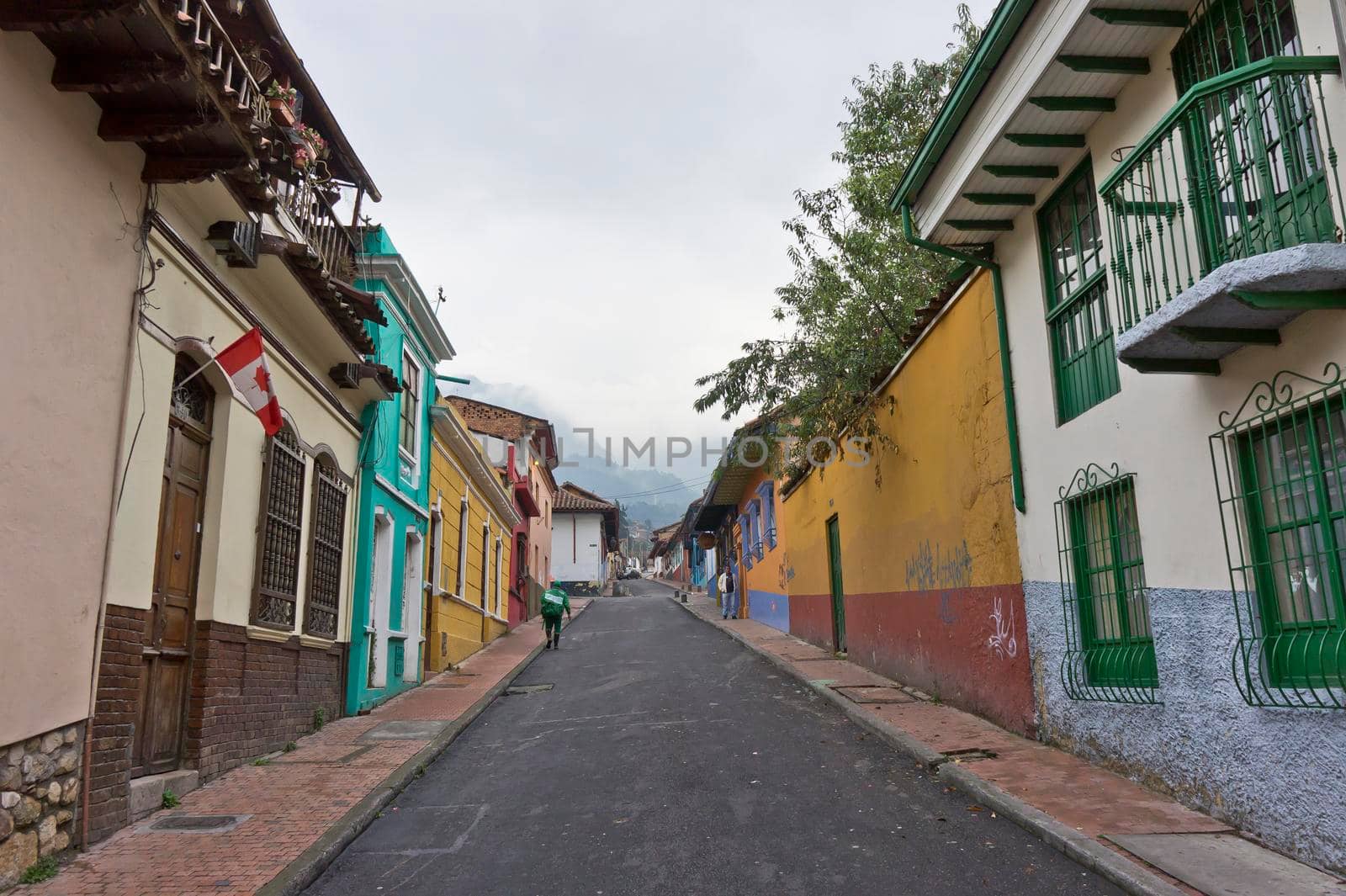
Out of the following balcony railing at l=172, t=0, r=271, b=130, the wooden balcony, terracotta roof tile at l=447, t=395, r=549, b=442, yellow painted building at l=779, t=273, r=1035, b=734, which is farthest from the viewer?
terracotta roof tile at l=447, t=395, r=549, b=442

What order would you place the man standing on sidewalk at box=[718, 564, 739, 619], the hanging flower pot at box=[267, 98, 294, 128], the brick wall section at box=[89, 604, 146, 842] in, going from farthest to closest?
the man standing on sidewalk at box=[718, 564, 739, 619] < the hanging flower pot at box=[267, 98, 294, 128] < the brick wall section at box=[89, 604, 146, 842]

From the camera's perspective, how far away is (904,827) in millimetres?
5348

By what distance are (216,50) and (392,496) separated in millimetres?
7452

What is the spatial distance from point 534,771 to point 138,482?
12.1 ft

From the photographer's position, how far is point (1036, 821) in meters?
5.10

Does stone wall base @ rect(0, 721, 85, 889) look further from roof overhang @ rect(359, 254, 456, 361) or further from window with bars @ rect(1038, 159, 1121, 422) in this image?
roof overhang @ rect(359, 254, 456, 361)

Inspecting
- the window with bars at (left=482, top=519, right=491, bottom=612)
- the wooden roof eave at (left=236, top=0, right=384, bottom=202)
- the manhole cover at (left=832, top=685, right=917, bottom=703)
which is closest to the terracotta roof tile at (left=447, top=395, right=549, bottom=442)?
the window with bars at (left=482, top=519, right=491, bottom=612)

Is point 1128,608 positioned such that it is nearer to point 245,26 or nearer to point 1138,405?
point 1138,405

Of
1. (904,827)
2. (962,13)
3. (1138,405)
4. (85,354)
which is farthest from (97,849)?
Result: (962,13)

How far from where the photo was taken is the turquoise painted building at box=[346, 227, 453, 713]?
1054 cm

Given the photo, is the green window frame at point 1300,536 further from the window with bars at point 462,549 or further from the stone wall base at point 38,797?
the window with bars at point 462,549

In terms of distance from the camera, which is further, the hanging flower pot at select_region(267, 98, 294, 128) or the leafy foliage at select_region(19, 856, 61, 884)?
the hanging flower pot at select_region(267, 98, 294, 128)

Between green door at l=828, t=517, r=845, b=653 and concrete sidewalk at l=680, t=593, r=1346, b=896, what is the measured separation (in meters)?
5.29

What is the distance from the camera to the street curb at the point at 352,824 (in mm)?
4559
